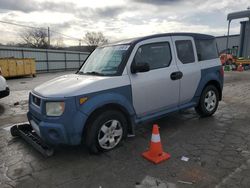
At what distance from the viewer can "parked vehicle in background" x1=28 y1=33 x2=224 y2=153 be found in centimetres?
327

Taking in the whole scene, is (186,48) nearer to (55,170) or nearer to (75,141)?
(75,141)

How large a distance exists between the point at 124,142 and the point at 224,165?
175 cm

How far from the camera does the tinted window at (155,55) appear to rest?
403cm

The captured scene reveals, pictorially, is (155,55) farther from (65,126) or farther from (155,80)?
(65,126)

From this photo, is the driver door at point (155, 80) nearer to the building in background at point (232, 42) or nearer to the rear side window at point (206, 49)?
the rear side window at point (206, 49)

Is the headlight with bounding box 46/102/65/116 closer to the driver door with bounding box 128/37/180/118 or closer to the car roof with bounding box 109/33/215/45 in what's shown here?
the driver door with bounding box 128/37/180/118

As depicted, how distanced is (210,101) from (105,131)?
122 inches

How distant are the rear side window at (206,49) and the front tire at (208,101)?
0.73 meters

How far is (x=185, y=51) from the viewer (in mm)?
4727

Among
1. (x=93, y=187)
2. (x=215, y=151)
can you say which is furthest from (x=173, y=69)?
(x=93, y=187)

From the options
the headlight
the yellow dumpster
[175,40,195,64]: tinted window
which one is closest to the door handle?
[175,40,195,64]: tinted window

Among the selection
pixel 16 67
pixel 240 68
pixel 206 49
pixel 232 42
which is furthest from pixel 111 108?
pixel 232 42

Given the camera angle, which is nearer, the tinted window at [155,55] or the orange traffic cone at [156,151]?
the orange traffic cone at [156,151]

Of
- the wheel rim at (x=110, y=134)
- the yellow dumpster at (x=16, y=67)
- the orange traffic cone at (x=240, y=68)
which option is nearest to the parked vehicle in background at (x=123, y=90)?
the wheel rim at (x=110, y=134)
